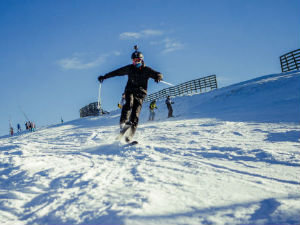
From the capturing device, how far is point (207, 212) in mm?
1595

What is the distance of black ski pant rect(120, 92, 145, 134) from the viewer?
474 centimetres

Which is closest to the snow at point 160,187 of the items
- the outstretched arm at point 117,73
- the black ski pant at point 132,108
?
the black ski pant at point 132,108

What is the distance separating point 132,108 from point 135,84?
0.51 metres

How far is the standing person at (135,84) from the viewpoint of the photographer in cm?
478

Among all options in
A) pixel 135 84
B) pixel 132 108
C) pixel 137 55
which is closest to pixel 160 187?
pixel 132 108

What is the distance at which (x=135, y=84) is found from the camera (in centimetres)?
480

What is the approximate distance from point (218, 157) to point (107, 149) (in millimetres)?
2011

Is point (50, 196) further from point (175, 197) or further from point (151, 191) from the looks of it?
point (175, 197)

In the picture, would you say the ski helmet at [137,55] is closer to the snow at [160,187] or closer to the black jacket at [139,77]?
the black jacket at [139,77]

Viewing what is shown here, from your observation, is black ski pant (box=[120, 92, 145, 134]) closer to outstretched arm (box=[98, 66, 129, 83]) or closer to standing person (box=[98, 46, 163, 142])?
standing person (box=[98, 46, 163, 142])

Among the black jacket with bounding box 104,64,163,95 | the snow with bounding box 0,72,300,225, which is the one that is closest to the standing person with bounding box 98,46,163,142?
the black jacket with bounding box 104,64,163,95

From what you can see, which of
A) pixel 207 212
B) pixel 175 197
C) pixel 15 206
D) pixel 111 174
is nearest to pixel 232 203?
pixel 207 212

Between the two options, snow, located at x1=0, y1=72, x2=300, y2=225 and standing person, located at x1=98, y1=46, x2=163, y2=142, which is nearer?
snow, located at x1=0, y1=72, x2=300, y2=225

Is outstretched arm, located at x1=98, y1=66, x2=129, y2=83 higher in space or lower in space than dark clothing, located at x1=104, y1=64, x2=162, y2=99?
higher
